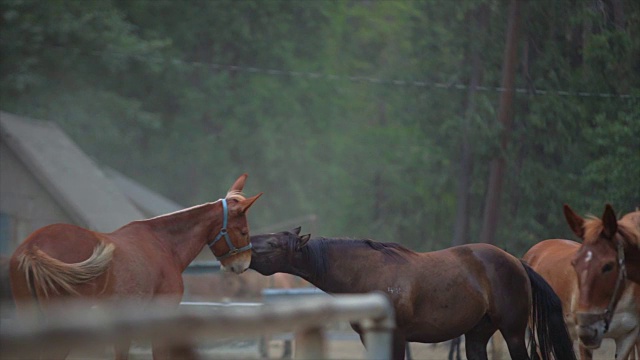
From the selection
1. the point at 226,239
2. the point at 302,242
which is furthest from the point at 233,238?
the point at 302,242

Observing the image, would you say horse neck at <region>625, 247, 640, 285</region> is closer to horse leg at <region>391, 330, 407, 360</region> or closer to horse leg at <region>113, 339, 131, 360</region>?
horse leg at <region>391, 330, 407, 360</region>

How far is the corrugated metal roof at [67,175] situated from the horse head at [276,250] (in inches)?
590

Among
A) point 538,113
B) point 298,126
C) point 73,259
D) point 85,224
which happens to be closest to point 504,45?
point 538,113

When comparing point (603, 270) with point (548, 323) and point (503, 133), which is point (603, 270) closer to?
point (548, 323)

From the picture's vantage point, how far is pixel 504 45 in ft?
73.7

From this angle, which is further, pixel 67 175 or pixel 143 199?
pixel 143 199

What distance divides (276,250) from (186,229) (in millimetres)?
870

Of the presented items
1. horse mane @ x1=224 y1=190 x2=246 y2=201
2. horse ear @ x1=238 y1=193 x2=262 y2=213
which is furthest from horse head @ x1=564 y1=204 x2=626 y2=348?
horse mane @ x1=224 y1=190 x2=246 y2=201

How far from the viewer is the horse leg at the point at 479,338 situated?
328 inches

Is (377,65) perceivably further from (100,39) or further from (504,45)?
(504,45)

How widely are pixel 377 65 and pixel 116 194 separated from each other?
2668 cm

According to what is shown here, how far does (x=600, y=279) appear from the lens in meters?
6.68

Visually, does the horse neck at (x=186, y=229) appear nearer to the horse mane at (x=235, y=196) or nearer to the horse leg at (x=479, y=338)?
the horse mane at (x=235, y=196)

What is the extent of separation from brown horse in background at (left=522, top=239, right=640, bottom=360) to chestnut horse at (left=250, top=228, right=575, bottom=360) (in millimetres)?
462
